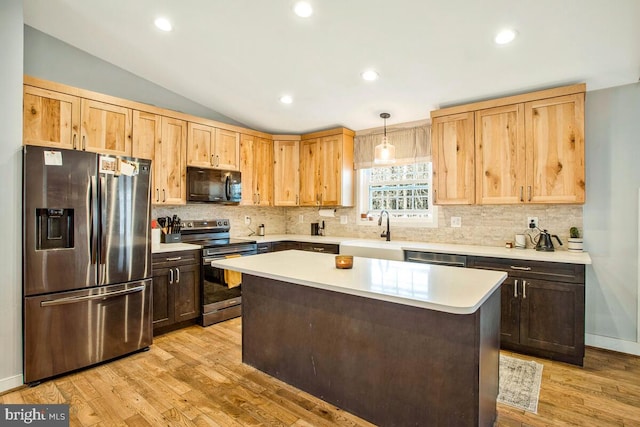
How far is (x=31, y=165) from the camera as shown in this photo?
2.35 meters

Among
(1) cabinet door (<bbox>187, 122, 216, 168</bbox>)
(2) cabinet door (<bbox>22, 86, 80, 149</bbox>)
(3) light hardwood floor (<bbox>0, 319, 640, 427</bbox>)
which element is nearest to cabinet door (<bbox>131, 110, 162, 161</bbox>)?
(1) cabinet door (<bbox>187, 122, 216, 168</bbox>)

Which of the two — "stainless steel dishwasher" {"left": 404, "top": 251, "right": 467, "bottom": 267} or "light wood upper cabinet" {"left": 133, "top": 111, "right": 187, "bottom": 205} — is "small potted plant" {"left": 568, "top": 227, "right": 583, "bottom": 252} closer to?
Result: "stainless steel dishwasher" {"left": 404, "top": 251, "right": 467, "bottom": 267}

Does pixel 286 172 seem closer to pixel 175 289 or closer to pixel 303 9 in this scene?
pixel 175 289

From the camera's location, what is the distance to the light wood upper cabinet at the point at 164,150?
346 cm

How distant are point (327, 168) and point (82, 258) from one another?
2.98 m

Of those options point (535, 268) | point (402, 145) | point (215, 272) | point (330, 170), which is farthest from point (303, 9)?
point (535, 268)

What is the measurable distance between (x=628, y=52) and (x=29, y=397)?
16.5 ft

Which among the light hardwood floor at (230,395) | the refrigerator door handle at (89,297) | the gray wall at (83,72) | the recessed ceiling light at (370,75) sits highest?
the gray wall at (83,72)

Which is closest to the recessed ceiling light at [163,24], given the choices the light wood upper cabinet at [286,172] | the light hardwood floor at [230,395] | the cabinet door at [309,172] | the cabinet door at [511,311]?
the light wood upper cabinet at [286,172]

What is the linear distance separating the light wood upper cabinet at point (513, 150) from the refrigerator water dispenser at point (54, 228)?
3.45 m

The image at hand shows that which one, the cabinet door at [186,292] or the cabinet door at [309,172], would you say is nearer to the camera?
the cabinet door at [186,292]

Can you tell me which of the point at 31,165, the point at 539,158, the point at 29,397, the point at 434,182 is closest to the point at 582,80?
the point at 539,158

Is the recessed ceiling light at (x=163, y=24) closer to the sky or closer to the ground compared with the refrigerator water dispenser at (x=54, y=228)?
closer to the sky

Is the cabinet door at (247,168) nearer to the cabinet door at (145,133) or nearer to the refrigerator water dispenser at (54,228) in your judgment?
the cabinet door at (145,133)
